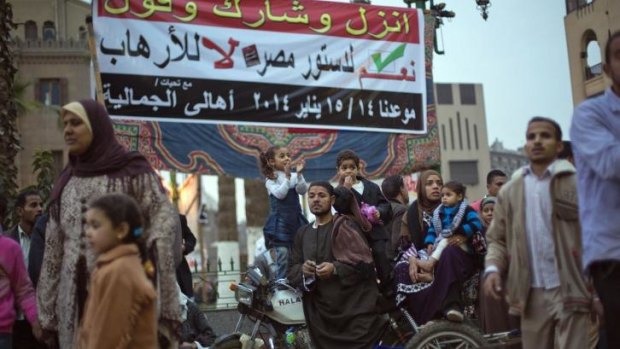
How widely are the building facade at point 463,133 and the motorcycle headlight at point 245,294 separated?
57.2 meters

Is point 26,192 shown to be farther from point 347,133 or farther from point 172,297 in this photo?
point 347,133

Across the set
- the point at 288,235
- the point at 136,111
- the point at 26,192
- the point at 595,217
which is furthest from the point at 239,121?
the point at 595,217

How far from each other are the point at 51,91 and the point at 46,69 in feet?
3.21

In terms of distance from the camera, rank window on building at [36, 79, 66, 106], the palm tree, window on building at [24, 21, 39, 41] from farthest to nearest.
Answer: window on building at [24, 21, 39, 41]
window on building at [36, 79, 66, 106]
the palm tree

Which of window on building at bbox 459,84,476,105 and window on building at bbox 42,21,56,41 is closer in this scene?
window on building at bbox 42,21,56,41

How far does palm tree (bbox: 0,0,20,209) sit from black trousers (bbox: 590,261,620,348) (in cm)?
622

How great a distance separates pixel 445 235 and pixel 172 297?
2732mm

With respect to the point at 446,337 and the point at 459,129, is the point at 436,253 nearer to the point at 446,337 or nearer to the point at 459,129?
the point at 446,337

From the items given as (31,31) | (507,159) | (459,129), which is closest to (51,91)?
(31,31)

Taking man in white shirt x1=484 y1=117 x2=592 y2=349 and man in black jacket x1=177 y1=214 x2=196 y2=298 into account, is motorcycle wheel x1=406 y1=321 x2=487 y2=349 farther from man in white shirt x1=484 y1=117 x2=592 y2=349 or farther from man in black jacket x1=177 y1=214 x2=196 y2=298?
man in black jacket x1=177 y1=214 x2=196 y2=298

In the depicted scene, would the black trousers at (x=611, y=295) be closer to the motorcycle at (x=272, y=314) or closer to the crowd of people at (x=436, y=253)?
the crowd of people at (x=436, y=253)

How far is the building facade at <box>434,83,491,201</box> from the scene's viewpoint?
63125mm

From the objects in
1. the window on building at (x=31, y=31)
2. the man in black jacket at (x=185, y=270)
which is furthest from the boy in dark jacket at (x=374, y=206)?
the window on building at (x=31, y=31)

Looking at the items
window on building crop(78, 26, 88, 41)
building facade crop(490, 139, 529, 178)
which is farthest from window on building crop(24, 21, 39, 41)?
building facade crop(490, 139, 529, 178)
